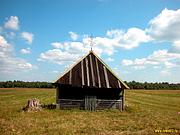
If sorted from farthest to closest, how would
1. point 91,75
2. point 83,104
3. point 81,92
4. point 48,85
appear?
point 48,85 → point 91,75 → point 81,92 → point 83,104

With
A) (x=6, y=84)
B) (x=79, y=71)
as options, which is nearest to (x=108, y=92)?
(x=79, y=71)

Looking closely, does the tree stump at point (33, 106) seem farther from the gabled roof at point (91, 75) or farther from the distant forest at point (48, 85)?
the distant forest at point (48, 85)

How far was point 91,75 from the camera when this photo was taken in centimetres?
2912

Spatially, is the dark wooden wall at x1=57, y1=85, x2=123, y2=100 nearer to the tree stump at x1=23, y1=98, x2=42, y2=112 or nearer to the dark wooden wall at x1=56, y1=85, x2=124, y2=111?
the dark wooden wall at x1=56, y1=85, x2=124, y2=111

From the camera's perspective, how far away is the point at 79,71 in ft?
96.8

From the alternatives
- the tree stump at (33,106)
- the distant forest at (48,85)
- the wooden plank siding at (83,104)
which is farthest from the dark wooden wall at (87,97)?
the distant forest at (48,85)

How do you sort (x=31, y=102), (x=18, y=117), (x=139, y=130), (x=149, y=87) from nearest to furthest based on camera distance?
1. (x=139, y=130)
2. (x=18, y=117)
3. (x=31, y=102)
4. (x=149, y=87)

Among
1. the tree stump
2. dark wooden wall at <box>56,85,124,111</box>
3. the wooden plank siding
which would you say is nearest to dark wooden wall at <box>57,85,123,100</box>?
dark wooden wall at <box>56,85,124,111</box>

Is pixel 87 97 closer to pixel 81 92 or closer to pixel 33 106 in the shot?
pixel 81 92

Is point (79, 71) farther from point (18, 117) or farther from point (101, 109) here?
point (18, 117)

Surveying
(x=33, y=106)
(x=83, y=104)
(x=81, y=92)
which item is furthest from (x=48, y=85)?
(x=33, y=106)

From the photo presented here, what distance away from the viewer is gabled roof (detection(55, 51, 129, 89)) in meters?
28.1

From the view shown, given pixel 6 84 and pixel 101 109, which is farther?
pixel 6 84

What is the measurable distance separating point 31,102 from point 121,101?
9310mm
